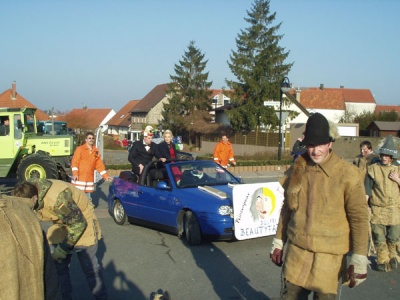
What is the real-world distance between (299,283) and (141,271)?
3.59 metres

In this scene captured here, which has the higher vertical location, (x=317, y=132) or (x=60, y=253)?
(x=317, y=132)

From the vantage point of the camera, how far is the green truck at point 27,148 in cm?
1492

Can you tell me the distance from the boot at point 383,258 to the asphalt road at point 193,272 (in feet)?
0.35

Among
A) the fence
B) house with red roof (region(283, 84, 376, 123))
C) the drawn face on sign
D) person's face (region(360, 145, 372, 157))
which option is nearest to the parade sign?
the drawn face on sign

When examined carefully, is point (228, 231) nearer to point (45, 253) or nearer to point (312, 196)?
point (312, 196)

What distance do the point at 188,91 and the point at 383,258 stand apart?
2150 inches

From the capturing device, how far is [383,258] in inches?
267

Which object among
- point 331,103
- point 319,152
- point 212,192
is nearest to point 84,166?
point 212,192

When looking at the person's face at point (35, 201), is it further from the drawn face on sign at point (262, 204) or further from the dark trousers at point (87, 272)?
the drawn face on sign at point (262, 204)

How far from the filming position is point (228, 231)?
786cm

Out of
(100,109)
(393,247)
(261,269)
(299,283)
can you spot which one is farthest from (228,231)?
(100,109)

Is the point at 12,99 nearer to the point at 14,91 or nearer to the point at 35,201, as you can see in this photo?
the point at 14,91

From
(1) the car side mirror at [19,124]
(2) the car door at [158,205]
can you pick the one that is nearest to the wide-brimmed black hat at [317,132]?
(2) the car door at [158,205]

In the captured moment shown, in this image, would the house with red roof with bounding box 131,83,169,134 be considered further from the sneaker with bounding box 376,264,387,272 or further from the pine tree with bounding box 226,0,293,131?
the sneaker with bounding box 376,264,387,272
